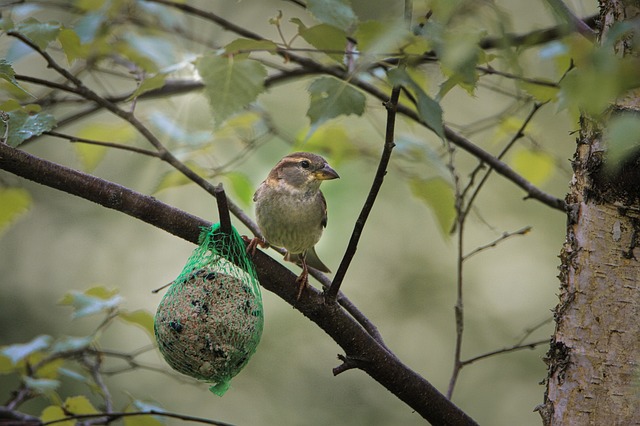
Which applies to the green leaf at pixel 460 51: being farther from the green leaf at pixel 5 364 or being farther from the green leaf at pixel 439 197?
the green leaf at pixel 5 364

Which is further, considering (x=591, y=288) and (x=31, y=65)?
(x=31, y=65)

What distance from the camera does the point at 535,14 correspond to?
716 centimetres

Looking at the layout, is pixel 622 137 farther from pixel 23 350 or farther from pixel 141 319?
pixel 23 350

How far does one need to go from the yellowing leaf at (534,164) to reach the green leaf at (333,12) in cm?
175

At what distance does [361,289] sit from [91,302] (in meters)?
5.11

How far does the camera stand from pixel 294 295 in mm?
2533

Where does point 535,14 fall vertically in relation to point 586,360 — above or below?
above

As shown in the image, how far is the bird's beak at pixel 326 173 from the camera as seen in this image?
3547 mm

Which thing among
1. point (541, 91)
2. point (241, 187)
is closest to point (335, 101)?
point (541, 91)

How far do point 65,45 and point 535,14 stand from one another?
17.8ft

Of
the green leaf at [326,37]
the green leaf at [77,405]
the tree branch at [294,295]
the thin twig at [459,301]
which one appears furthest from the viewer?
the green leaf at [77,405]

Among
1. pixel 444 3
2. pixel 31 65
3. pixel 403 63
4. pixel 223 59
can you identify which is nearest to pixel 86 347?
pixel 223 59

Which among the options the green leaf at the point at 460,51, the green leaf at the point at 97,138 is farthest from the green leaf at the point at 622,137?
the green leaf at the point at 97,138

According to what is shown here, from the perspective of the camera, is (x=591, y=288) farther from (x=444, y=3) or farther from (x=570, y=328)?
(x=444, y=3)
